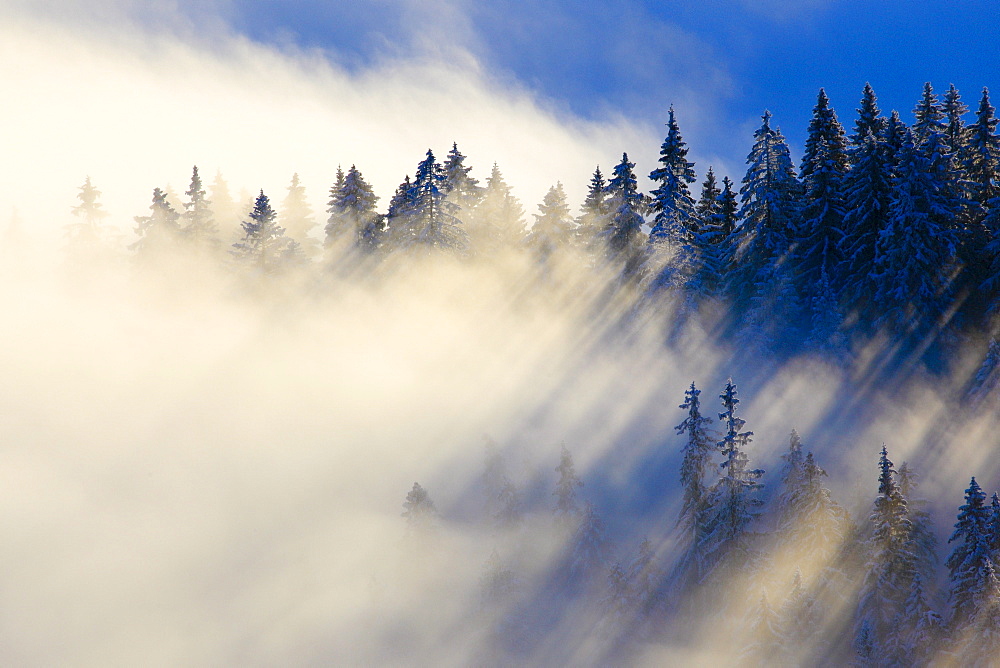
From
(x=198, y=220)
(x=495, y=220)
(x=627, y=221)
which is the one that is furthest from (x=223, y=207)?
(x=627, y=221)

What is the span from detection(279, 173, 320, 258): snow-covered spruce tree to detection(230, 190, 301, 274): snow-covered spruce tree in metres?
9.61

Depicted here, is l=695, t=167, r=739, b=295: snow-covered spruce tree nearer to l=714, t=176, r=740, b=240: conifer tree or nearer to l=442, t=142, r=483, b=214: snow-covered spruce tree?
l=714, t=176, r=740, b=240: conifer tree

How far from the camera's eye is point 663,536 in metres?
39.8

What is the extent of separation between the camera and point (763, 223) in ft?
161

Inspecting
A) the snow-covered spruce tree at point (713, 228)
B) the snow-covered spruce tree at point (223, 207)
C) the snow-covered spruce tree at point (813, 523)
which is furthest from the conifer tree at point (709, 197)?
the snow-covered spruce tree at point (223, 207)

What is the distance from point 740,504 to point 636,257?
26.6 m

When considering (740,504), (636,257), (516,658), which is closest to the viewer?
(740,504)

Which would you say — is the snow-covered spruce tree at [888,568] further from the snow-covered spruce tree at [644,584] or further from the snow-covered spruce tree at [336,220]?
the snow-covered spruce tree at [336,220]

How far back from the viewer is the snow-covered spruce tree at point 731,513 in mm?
30203

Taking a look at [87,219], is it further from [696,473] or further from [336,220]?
[696,473]

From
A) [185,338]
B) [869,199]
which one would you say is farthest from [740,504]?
[185,338]

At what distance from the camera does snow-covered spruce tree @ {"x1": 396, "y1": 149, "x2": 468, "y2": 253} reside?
58969 mm

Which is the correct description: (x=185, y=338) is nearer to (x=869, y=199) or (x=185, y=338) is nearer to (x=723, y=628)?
(x=723, y=628)

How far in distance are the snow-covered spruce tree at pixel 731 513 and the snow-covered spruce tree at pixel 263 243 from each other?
44.5m
